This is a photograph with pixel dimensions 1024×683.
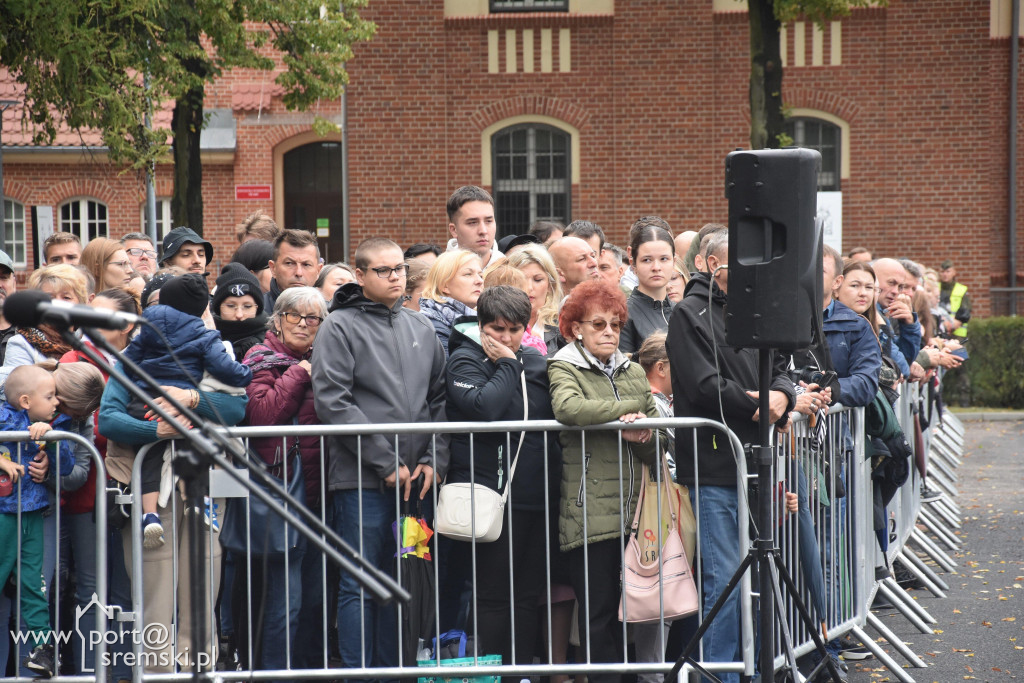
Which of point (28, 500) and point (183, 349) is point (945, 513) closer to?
point (183, 349)

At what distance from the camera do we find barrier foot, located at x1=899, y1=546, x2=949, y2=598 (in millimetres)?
8000

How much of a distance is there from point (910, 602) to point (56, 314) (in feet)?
19.5

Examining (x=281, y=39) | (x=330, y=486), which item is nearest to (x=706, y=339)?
(x=330, y=486)

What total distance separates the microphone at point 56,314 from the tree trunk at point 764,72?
13.8 m

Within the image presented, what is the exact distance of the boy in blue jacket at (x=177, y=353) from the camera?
16.6 feet

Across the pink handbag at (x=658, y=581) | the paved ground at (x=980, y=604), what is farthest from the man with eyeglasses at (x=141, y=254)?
the paved ground at (x=980, y=604)

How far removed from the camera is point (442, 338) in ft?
Result: 19.0

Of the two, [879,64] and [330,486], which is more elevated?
[879,64]

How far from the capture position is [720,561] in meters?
5.11

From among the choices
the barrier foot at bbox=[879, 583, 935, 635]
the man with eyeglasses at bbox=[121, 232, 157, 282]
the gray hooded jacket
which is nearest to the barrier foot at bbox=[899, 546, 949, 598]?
the barrier foot at bbox=[879, 583, 935, 635]

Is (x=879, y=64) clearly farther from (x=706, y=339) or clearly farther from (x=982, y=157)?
(x=706, y=339)

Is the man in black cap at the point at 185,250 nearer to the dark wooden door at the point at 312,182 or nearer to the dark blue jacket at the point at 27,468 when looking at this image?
the dark blue jacket at the point at 27,468

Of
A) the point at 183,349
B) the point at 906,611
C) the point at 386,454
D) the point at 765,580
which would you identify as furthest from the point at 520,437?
the point at 906,611

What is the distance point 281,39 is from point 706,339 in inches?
488
